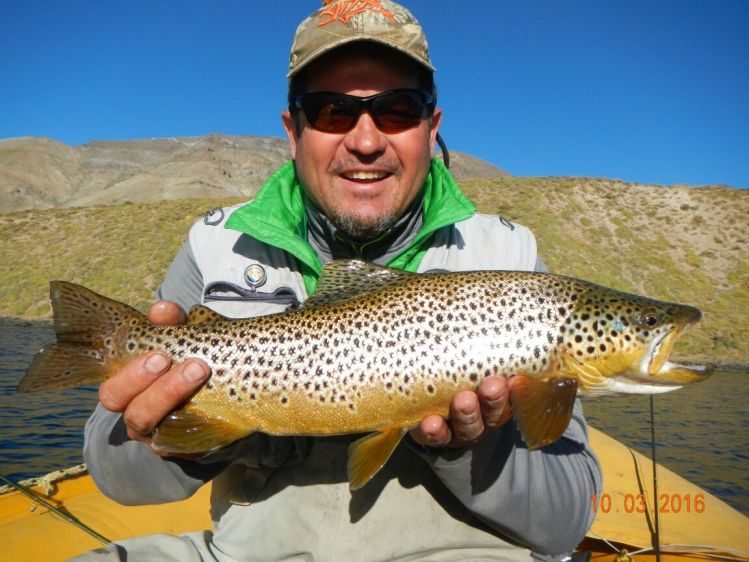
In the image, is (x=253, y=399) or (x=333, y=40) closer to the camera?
(x=253, y=399)

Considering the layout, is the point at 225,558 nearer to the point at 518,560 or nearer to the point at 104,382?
the point at 104,382

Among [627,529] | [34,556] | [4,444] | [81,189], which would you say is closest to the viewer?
[34,556]

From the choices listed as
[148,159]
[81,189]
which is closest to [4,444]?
[81,189]

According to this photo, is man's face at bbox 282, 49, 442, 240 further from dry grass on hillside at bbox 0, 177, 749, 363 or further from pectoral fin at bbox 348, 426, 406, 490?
dry grass on hillside at bbox 0, 177, 749, 363

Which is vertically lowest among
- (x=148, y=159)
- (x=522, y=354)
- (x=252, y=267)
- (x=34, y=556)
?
(x=34, y=556)

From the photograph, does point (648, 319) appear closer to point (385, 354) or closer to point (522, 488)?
point (522, 488)

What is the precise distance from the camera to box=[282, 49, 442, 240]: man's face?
3291mm

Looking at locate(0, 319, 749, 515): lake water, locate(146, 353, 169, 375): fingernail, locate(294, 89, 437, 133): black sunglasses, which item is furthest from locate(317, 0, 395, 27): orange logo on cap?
locate(0, 319, 749, 515): lake water

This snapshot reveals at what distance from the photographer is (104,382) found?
2553 mm

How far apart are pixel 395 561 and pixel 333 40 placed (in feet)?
9.17

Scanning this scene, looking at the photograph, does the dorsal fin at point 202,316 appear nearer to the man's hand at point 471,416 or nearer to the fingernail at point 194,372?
the fingernail at point 194,372

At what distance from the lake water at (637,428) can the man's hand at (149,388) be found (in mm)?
6298

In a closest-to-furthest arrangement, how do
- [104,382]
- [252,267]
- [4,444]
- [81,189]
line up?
[104,382] → [252,267] → [4,444] → [81,189]

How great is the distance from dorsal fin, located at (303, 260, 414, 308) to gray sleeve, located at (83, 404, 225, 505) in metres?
1.02
